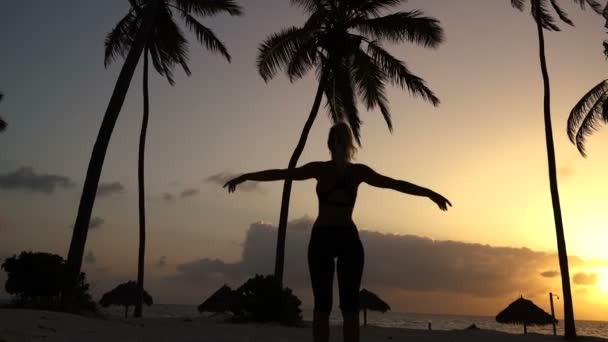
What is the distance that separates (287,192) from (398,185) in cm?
1451

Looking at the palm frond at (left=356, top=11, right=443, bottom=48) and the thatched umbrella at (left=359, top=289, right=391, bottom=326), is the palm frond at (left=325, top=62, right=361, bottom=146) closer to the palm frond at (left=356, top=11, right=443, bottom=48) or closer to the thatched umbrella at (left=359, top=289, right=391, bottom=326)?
the palm frond at (left=356, top=11, right=443, bottom=48)

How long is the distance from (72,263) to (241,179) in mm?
11295

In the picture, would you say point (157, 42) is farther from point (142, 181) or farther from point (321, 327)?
point (321, 327)

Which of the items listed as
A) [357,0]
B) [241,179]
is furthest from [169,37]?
[241,179]

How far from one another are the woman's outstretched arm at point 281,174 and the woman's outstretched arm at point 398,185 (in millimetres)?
424

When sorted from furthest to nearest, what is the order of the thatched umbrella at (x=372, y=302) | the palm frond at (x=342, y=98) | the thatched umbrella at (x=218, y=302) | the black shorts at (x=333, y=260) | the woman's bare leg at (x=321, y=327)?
the thatched umbrella at (x=372, y=302) → the thatched umbrella at (x=218, y=302) → the palm frond at (x=342, y=98) → the woman's bare leg at (x=321, y=327) → the black shorts at (x=333, y=260)

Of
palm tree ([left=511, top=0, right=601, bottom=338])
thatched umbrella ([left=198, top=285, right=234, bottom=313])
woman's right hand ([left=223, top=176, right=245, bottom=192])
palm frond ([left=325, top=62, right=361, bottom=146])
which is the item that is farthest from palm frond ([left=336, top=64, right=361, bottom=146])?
woman's right hand ([left=223, top=176, right=245, bottom=192])

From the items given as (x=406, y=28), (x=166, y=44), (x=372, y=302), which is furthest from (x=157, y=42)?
(x=372, y=302)

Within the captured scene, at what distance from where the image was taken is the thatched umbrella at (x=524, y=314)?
28500 mm

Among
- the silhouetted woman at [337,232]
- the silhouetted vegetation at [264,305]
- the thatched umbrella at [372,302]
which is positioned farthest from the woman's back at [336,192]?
the thatched umbrella at [372,302]

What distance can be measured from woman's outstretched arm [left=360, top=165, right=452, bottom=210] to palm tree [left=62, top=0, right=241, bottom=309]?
11982mm

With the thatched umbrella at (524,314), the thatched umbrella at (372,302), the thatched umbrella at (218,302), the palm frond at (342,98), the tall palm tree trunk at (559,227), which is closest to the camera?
the tall palm tree trunk at (559,227)

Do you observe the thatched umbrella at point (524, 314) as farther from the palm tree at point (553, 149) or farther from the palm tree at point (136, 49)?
the palm tree at point (136, 49)

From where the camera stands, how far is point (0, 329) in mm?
8867
